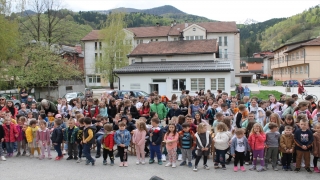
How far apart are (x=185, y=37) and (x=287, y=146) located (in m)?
53.3

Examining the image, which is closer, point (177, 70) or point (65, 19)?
point (177, 70)

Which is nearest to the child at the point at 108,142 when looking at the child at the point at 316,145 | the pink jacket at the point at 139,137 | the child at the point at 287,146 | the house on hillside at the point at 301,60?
the pink jacket at the point at 139,137

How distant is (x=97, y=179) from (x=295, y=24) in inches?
6088

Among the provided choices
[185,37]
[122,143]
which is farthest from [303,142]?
[185,37]

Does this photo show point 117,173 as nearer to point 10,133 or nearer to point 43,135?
point 43,135

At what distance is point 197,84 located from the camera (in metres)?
26.5

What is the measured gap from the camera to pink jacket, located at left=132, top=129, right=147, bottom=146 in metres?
8.32

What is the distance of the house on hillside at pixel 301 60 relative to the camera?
54.7 meters

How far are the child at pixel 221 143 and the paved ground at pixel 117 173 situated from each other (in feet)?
0.82

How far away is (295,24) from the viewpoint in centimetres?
14162

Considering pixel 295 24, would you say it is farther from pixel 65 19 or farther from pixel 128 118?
pixel 128 118

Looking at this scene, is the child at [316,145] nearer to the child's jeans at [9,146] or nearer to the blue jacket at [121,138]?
the blue jacket at [121,138]

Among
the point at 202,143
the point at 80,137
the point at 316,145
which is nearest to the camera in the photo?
the point at 316,145

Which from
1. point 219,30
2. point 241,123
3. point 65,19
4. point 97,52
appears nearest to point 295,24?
point 219,30
